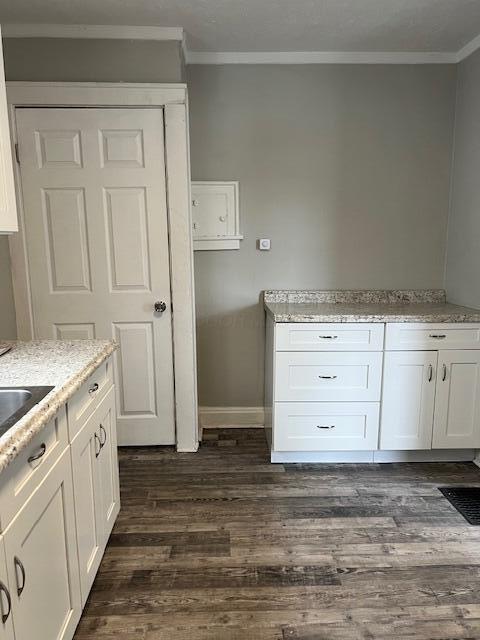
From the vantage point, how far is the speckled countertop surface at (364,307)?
2367 millimetres

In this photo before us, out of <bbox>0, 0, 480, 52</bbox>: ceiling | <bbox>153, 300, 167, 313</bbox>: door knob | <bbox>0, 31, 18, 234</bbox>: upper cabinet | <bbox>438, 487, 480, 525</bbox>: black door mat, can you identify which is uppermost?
<bbox>0, 0, 480, 52</bbox>: ceiling

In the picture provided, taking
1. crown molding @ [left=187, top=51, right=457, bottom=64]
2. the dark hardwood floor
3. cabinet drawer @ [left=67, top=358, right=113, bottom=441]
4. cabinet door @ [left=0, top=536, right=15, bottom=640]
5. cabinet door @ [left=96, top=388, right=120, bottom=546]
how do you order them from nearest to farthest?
cabinet door @ [left=0, top=536, right=15, bottom=640]
cabinet drawer @ [left=67, top=358, right=113, bottom=441]
the dark hardwood floor
cabinet door @ [left=96, top=388, right=120, bottom=546]
crown molding @ [left=187, top=51, right=457, bottom=64]

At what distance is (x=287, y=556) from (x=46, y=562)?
1044 mm

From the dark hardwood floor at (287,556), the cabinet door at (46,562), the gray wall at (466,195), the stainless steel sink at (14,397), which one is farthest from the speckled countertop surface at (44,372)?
the gray wall at (466,195)

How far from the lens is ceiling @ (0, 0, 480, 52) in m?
2.10

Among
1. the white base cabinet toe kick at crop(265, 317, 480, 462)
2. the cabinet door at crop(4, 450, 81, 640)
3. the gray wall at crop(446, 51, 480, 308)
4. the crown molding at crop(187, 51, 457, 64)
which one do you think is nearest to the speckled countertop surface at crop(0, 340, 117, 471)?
the cabinet door at crop(4, 450, 81, 640)

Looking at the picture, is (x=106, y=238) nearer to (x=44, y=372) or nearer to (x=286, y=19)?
(x=44, y=372)

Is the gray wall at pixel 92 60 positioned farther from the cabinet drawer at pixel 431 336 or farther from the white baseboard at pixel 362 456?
the white baseboard at pixel 362 456

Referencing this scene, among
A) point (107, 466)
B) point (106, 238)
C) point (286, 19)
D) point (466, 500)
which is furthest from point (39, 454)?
point (286, 19)

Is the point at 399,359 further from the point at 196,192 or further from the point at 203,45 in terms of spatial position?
the point at 203,45

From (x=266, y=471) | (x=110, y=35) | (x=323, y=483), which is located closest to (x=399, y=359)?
(x=323, y=483)

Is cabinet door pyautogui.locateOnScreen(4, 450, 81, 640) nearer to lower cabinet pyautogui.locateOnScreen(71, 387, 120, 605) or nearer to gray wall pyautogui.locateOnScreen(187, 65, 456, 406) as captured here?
lower cabinet pyautogui.locateOnScreen(71, 387, 120, 605)

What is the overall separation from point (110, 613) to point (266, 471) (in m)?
1.16

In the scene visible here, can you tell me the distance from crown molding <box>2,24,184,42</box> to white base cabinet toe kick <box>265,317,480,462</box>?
68.5 inches
